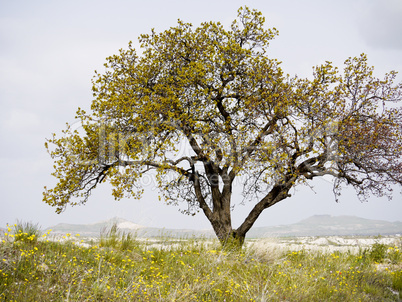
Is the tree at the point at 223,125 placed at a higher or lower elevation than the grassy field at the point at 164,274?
higher

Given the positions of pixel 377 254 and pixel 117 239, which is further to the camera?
pixel 377 254

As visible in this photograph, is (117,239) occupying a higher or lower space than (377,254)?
higher

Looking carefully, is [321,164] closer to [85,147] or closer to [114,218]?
[114,218]

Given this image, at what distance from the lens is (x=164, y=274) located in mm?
8172

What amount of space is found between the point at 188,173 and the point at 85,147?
499 cm

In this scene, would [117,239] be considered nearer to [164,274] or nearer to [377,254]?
[164,274]

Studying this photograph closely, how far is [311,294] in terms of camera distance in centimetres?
796

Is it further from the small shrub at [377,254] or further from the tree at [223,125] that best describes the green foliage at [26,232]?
the small shrub at [377,254]

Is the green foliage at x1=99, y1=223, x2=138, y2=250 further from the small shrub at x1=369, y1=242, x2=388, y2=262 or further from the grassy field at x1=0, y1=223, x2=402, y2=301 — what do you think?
the small shrub at x1=369, y1=242, x2=388, y2=262

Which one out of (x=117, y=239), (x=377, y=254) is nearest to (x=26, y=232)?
(x=117, y=239)

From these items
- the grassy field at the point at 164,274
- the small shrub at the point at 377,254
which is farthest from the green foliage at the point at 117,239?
the small shrub at the point at 377,254

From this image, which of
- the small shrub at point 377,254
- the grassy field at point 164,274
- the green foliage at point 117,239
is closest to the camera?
the grassy field at point 164,274

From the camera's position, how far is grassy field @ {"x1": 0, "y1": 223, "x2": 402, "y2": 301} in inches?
264

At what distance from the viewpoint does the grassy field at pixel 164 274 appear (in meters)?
6.71
